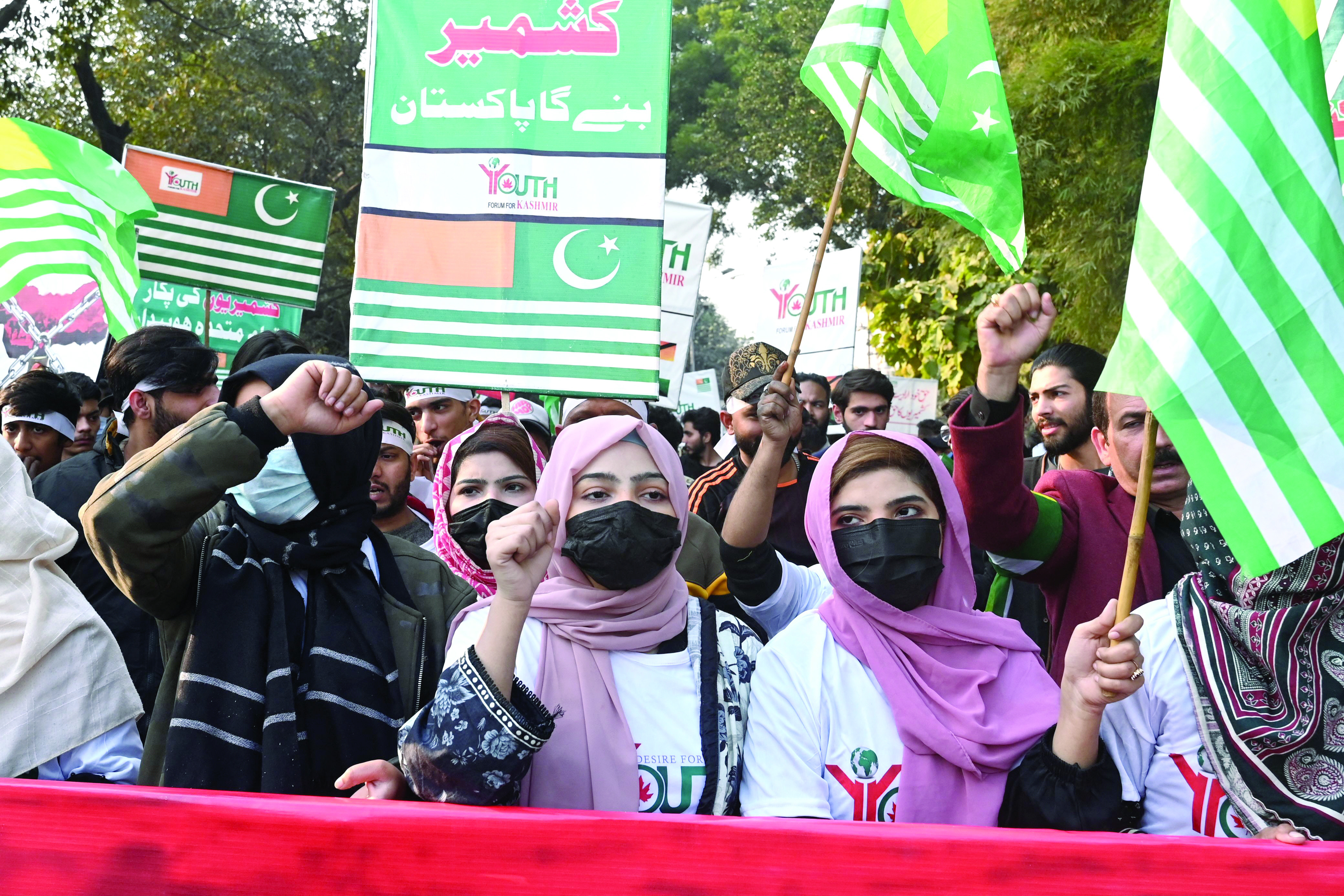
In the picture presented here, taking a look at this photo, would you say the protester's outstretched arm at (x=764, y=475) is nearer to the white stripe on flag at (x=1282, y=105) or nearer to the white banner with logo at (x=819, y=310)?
the white stripe on flag at (x=1282, y=105)

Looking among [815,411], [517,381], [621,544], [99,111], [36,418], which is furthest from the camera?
[99,111]

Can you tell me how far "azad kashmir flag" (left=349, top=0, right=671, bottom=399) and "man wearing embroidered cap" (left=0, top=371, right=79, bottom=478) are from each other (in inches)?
70.6

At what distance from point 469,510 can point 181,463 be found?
2.66ft

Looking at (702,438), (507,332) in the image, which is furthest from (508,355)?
(702,438)

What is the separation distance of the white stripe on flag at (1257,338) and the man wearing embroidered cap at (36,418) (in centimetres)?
416

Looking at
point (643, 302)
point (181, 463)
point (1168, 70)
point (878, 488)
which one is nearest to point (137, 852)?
point (181, 463)

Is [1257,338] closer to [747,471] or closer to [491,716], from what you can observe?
[491,716]

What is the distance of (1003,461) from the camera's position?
2453 millimetres

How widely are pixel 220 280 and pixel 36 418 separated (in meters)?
2.73

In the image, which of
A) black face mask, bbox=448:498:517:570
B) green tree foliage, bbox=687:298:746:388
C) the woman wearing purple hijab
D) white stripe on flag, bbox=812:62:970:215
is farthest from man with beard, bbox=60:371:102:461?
green tree foliage, bbox=687:298:746:388

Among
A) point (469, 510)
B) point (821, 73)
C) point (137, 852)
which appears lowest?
point (137, 852)

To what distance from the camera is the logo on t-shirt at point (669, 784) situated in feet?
6.85

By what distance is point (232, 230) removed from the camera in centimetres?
727

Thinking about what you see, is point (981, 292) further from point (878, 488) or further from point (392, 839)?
point (392, 839)
